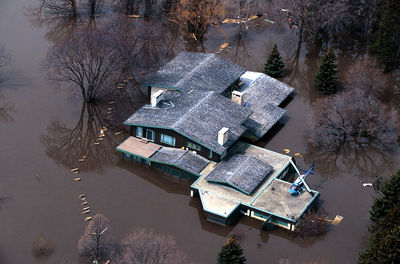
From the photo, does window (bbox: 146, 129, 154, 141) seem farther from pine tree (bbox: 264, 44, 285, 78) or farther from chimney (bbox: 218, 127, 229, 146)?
pine tree (bbox: 264, 44, 285, 78)

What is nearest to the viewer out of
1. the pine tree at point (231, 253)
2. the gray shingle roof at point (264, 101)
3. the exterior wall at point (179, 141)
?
the pine tree at point (231, 253)

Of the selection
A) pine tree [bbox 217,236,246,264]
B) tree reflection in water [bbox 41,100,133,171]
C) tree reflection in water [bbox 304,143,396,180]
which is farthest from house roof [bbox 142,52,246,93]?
pine tree [bbox 217,236,246,264]

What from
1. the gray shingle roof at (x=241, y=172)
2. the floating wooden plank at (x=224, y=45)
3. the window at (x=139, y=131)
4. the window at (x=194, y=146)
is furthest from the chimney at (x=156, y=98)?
the floating wooden plank at (x=224, y=45)

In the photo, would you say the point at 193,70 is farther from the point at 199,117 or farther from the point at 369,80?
the point at 369,80

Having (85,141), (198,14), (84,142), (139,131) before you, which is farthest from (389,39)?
(84,142)

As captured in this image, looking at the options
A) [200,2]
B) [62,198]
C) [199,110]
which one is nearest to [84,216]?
[62,198]

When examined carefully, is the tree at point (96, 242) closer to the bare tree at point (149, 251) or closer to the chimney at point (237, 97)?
the bare tree at point (149, 251)

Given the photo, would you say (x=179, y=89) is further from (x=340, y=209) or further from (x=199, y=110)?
(x=340, y=209)
